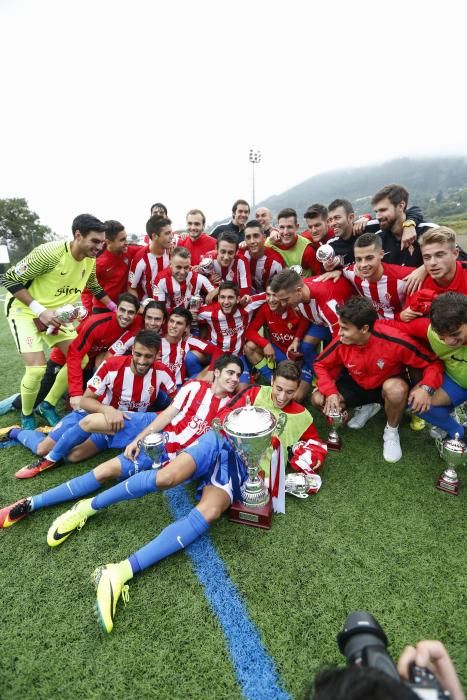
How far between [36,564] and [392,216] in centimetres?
366

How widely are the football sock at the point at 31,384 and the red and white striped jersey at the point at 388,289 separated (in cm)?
289

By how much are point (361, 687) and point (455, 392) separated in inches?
97.2

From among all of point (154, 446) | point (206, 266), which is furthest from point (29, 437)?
point (206, 266)

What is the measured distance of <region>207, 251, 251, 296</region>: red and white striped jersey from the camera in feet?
13.2

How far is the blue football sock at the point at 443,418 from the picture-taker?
2760mm

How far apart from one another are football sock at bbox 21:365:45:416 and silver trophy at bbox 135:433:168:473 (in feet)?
4.59

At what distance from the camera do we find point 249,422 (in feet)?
6.64

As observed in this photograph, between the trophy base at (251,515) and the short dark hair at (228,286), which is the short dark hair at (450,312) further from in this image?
the short dark hair at (228,286)

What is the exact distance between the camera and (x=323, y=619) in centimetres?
163

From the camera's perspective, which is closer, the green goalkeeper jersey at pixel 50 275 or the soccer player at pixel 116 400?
the soccer player at pixel 116 400

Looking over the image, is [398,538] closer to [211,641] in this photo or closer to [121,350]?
[211,641]

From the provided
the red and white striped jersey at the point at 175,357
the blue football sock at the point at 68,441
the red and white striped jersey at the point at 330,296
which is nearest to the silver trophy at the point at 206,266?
the red and white striped jersey at the point at 175,357

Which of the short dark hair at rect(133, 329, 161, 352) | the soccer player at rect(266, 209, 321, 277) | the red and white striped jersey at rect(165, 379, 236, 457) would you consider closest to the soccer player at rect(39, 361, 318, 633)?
the red and white striped jersey at rect(165, 379, 236, 457)

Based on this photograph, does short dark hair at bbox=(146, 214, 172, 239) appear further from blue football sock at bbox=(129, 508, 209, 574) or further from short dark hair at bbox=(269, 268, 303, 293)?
blue football sock at bbox=(129, 508, 209, 574)
